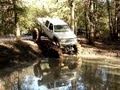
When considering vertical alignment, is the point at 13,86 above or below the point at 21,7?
below

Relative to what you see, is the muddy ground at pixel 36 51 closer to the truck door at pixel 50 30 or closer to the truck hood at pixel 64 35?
the truck door at pixel 50 30

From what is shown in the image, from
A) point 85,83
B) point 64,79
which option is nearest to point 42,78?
point 64,79

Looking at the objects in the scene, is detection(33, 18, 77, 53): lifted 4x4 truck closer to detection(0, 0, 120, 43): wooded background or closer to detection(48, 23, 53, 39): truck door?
detection(48, 23, 53, 39): truck door

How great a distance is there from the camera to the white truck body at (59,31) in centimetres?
3064

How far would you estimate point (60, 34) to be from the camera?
3122 centimetres

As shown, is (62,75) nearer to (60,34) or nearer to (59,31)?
(60,34)

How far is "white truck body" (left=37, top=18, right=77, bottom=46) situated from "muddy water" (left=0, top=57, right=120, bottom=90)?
2975mm

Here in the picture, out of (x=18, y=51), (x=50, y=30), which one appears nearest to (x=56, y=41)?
(x=50, y=30)

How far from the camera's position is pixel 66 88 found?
1722 cm

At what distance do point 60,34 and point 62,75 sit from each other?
10203mm

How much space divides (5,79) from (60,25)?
545 inches

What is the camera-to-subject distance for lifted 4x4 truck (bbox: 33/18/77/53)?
3066 cm

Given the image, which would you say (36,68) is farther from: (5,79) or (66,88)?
(66,88)

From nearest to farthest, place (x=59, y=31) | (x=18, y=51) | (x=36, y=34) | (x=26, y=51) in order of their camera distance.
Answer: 1. (x=18, y=51)
2. (x=26, y=51)
3. (x=59, y=31)
4. (x=36, y=34)
